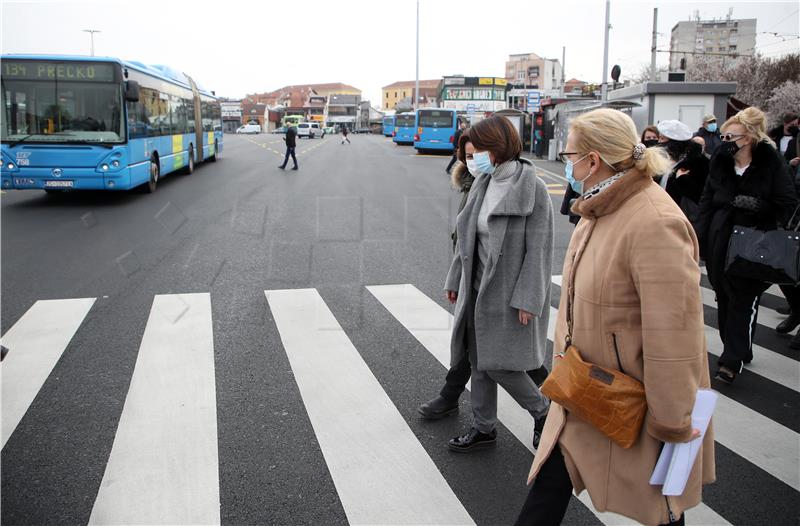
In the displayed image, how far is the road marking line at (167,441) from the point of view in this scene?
315 centimetres

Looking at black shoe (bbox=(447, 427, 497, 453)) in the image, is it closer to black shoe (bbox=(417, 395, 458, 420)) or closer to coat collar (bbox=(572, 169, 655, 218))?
black shoe (bbox=(417, 395, 458, 420))

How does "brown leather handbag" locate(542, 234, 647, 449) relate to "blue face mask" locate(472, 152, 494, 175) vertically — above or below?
below

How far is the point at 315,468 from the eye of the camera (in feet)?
11.5

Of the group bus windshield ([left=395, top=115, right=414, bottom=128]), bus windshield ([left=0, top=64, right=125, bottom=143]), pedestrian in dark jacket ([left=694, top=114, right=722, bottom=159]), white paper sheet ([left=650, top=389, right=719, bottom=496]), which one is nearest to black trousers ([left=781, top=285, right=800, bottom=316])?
pedestrian in dark jacket ([left=694, top=114, right=722, bottom=159])

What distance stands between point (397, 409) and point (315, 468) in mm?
887

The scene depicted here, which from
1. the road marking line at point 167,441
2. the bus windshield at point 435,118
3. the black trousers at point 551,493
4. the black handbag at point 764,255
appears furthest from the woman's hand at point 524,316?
the bus windshield at point 435,118

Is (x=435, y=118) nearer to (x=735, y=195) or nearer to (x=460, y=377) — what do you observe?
(x=735, y=195)

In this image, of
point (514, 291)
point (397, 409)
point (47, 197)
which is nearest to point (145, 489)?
point (397, 409)

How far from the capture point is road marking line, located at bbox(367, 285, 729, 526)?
311 cm

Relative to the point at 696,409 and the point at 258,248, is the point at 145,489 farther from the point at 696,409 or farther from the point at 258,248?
the point at 258,248

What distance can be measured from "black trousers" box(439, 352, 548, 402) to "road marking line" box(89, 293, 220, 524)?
4.70ft

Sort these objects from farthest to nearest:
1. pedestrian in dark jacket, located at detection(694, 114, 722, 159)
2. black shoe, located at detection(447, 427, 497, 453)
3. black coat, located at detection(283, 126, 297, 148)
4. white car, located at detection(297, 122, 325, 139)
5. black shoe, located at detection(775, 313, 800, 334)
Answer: white car, located at detection(297, 122, 325, 139) → black coat, located at detection(283, 126, 297, 148) → pedestrian in dark jacket, located at detection(694, 114, 722, 159) → black shoe, located at detection(775, 313, 800, 334) → black shoe, located at detection(447, 427, 497, 453)

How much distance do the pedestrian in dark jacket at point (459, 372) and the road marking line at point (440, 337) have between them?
1.10 feet

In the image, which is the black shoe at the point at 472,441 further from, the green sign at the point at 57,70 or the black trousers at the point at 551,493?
the green sign at the point at 57,70
